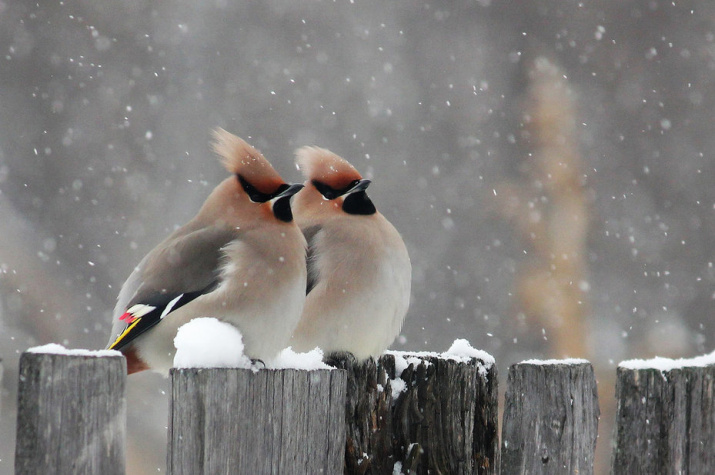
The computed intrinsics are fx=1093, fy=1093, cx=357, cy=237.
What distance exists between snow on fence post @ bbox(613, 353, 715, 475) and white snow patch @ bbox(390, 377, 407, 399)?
28.9 inches

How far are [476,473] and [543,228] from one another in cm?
683

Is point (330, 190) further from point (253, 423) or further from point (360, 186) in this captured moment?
point (253, 423)

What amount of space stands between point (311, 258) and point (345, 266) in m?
0.16

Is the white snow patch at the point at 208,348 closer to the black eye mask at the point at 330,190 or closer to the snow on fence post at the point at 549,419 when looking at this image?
the snow on fence post at the point at 549,419

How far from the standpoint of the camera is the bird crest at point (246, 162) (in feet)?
12.1

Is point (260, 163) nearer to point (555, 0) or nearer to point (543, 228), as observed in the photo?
point (543, 228)

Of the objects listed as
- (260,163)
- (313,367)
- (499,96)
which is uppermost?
(499,96)

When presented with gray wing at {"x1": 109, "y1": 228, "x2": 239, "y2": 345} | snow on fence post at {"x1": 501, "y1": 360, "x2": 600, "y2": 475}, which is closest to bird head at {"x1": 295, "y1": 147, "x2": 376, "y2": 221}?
gray wing at {"x1": 109, "y1": 228, "x2": 239, "y2": 345}

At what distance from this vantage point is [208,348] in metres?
2.25

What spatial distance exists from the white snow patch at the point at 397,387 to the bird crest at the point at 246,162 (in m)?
0.92

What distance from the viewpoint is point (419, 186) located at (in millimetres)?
9969

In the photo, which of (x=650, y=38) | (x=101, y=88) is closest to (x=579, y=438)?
(x=650, y=38)

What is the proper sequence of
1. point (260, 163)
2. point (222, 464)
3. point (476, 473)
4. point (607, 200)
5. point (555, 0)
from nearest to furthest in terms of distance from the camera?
point (222, 464), point (476, 473), point (260, 163), point (607, 200), point (555, 0)

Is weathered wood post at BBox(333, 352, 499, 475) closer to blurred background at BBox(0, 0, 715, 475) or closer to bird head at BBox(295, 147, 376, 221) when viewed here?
bird head at BBox(295, 147, 376, 221)
